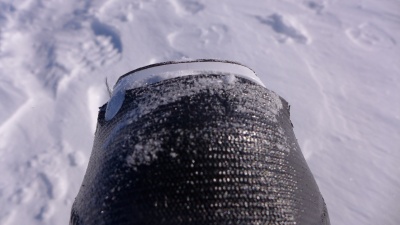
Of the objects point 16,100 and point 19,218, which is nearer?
point 19,218

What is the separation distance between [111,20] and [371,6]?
243cm

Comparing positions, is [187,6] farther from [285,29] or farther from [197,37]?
[285,29]

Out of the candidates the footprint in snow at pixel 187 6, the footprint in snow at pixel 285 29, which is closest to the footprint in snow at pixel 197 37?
the footprint in snow at pixel 187 6

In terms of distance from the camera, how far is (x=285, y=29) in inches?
129

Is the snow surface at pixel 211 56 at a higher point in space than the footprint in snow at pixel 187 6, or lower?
lower

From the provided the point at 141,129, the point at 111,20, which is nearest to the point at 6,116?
the point at 111,20

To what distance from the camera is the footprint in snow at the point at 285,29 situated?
126 inches

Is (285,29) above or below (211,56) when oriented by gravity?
above

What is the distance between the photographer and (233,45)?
3.06m

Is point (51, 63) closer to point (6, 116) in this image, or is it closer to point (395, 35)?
point (6, 116)

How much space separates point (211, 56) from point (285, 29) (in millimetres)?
783

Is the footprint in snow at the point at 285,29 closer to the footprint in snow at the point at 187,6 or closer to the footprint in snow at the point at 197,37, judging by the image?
the footprint in snow at the point at 197,37

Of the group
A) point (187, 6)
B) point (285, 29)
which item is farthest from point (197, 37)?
point (285, 29)

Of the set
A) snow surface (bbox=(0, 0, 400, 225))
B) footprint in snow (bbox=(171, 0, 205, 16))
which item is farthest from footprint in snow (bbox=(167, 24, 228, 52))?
footprint in snow (bbox=(171, 0, 205, 16))
